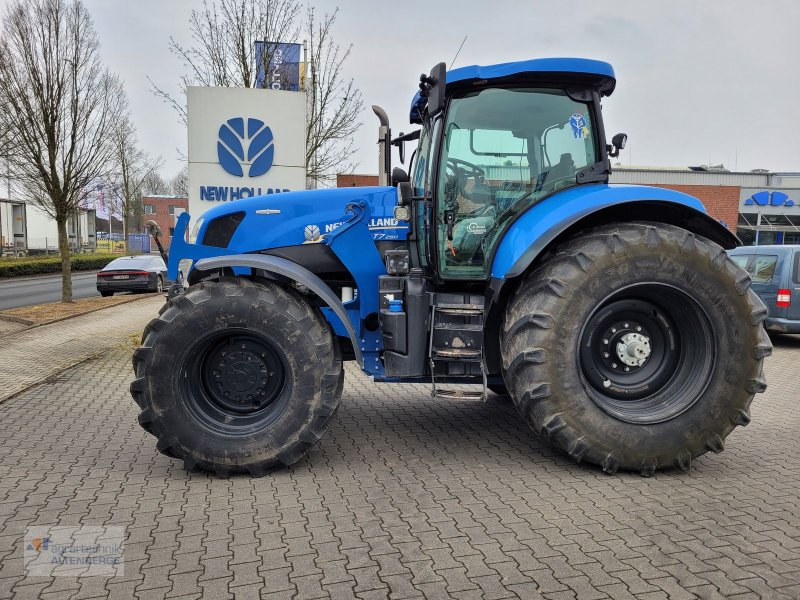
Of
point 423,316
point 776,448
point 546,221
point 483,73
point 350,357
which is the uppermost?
point 483,73

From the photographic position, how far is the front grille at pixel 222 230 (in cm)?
476

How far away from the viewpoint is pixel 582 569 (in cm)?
306

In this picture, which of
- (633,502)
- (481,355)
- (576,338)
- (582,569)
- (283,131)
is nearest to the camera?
(582,569)

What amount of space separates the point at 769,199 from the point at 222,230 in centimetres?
3672

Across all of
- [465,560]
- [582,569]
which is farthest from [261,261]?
[582,569]

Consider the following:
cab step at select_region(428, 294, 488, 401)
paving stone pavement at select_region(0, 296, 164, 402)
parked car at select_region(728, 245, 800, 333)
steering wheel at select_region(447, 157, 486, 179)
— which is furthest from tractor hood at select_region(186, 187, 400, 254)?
parked car at select_region(728, 245, 800, 333)

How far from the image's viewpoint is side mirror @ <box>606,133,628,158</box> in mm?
4965

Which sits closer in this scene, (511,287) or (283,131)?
(511,287)

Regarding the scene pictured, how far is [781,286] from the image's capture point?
10805 mm

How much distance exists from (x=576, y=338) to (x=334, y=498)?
1858mm

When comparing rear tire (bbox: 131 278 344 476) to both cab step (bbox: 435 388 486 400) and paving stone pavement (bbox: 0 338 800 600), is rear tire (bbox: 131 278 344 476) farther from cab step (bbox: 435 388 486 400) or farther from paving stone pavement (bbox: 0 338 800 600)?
cab step (bbox: 435 388 486 400)

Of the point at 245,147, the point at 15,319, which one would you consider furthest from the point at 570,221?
the point at 15,319

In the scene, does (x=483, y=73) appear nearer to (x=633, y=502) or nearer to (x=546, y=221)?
(x=546, y=221)

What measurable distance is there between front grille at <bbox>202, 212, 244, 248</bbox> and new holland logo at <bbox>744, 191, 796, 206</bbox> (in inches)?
1424
